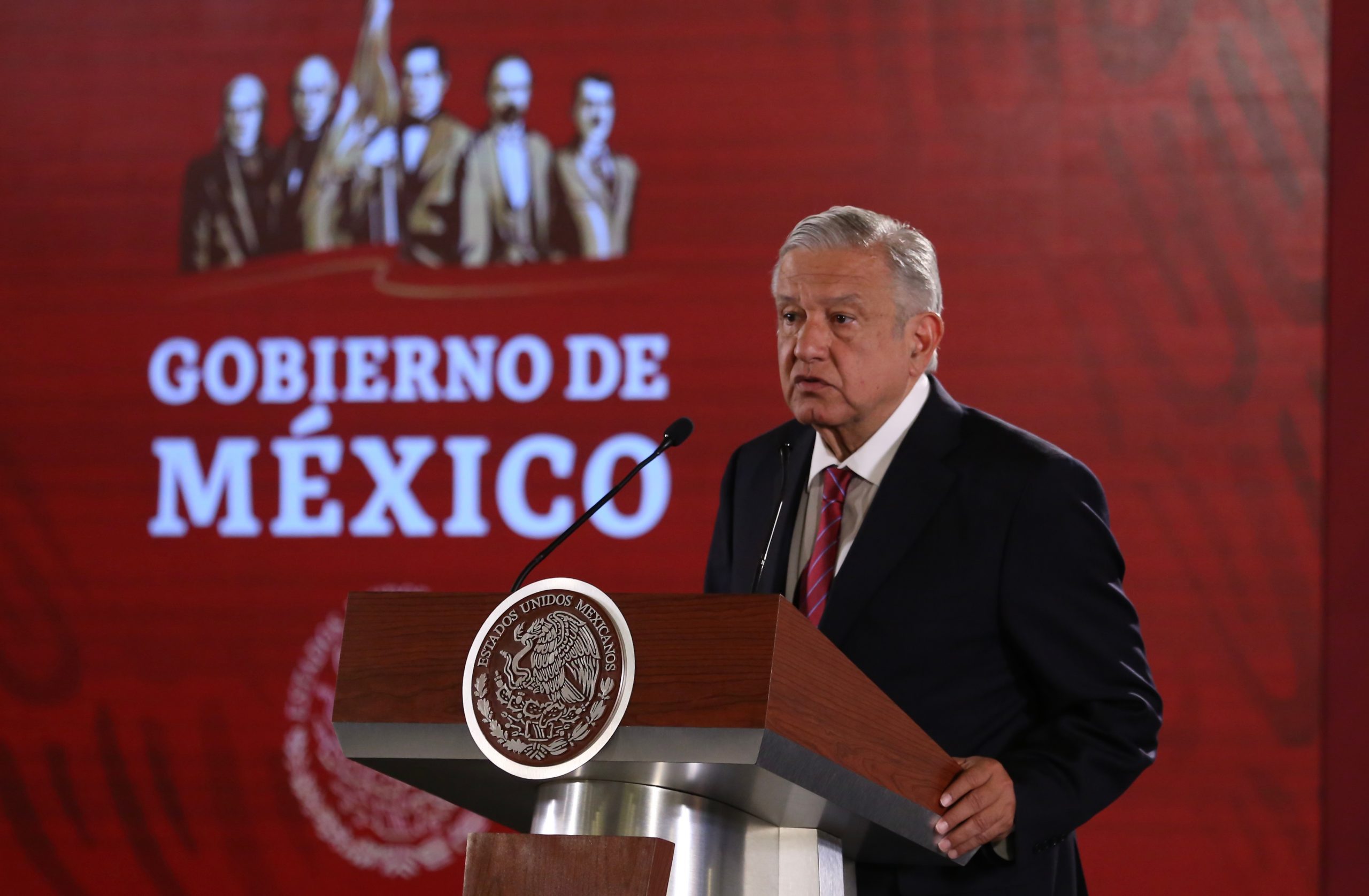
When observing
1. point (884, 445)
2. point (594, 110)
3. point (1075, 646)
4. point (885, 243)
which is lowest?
point (1075, 646)

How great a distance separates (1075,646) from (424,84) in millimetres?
2417

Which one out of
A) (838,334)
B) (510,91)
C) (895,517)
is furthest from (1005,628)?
(510,91)

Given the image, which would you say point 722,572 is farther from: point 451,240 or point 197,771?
point 197,771

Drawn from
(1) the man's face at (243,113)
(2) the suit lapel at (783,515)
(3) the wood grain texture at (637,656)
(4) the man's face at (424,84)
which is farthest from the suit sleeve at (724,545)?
(1) the man's face at (243,113)

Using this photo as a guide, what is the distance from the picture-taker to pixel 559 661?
1191mm

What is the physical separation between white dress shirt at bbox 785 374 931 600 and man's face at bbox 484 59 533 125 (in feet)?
5.88

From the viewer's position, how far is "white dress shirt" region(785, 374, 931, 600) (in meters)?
1.88

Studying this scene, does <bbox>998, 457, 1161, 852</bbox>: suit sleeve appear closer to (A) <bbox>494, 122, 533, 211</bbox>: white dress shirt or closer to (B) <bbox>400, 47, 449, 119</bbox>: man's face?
(A) <bbox>494, 122, 533, 211</bbox>: white dress shirt

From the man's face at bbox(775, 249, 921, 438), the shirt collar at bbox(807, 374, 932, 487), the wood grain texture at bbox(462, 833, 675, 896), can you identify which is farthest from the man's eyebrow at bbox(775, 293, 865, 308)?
the wood grain texture at bbox(462, 833, 675, 896)

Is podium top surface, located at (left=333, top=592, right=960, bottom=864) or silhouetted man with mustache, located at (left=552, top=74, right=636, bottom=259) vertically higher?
silhouetted man with mustache, located at (left=552, top=74, right=636, bottom=259)

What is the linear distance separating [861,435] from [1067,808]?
595mm

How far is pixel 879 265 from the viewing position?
186cm

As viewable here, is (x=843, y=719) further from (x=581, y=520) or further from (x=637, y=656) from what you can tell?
(x=581, y=520)

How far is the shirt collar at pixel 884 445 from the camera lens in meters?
1.90
